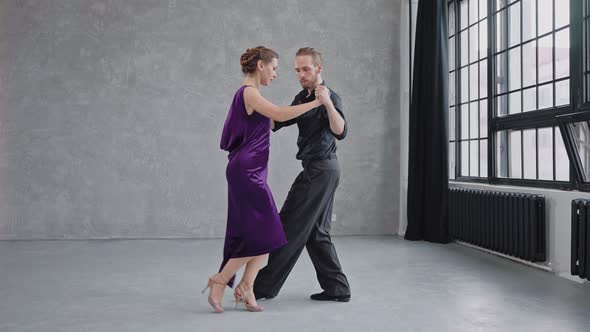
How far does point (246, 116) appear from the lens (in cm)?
313

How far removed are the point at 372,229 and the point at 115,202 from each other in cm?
286

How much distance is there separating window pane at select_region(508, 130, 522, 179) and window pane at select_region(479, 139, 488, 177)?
0.47 meters

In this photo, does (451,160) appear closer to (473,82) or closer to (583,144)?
(473,82)

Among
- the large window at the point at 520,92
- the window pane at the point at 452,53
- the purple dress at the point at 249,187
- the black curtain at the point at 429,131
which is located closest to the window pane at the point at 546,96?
the large window at the point at 520,92

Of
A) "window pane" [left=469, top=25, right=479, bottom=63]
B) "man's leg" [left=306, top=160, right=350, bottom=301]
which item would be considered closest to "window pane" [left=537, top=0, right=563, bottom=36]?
"window pane" [left=469, top=25, right=479, bottom=63]

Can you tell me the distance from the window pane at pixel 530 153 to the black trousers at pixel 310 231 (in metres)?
2.21

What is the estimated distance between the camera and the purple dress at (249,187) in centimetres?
311

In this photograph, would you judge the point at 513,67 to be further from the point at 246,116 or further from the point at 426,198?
the point at 246,116

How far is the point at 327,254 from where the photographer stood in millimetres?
3457

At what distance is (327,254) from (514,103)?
2.66 m

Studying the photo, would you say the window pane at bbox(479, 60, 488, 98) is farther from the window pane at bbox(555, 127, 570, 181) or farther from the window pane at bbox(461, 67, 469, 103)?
the window pane at bbox(555, 127, 570, 181)

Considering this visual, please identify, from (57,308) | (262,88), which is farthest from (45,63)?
(57,308)

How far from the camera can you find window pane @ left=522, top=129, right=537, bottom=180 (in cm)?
489

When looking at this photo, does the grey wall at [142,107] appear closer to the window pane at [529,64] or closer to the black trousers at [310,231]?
the window pane at [529,64]
